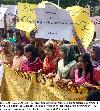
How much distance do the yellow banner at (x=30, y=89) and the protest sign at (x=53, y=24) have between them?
3.16 ft

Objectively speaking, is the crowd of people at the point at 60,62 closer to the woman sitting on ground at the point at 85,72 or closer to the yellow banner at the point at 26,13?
the woman sitting on ground at the point at 85,72

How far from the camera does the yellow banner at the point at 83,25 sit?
7465mm

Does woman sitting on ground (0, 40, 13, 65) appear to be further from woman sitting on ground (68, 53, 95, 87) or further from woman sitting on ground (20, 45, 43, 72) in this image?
woman sitting on ground (68, 53, 95, 87)

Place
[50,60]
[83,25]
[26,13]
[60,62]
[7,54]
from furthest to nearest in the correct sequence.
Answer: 1. [26,13]
2. [7,54]
3. [83,25]
4. [50,60]
5. [60,62]

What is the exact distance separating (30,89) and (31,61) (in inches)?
20.9

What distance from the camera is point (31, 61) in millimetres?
7246

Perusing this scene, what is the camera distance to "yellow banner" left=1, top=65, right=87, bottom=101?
610cm

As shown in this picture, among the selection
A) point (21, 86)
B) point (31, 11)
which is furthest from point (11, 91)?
point (31, 11)

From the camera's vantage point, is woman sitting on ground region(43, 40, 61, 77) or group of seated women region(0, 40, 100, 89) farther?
woman sitting on ground region(43, 40, 61, 77)

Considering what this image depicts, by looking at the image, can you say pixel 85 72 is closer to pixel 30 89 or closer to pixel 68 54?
pixel 68 54

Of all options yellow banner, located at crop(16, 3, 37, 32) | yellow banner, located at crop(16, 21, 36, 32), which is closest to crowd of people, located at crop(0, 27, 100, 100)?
yellow banner, located at crop(16, 3, 37, 32)

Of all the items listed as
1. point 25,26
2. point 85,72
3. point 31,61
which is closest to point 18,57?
point 31,61

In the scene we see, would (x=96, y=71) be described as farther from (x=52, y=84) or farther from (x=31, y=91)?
(x=31, y=91)

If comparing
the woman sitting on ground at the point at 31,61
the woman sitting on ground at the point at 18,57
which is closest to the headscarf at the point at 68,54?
the woman sitting on ground at the point at 31,61
